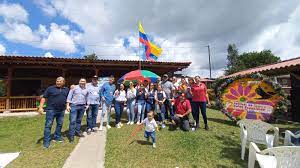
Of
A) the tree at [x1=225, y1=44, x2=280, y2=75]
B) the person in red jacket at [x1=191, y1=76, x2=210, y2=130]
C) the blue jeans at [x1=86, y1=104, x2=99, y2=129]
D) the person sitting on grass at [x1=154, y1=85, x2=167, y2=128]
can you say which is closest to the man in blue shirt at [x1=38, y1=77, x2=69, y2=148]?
the blue jeans at [x1=86, y1=104, x2=99, y2=129]

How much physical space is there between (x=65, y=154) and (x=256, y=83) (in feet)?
21.7

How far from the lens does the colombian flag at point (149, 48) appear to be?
1090 centimetres

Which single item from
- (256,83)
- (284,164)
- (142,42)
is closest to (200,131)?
(256,83)

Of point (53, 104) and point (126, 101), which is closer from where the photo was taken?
point (53, 104)

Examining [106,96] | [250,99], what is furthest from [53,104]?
[250,99]

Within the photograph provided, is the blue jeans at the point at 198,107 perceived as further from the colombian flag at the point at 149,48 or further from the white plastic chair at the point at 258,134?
the colombian flag at the point at 149,48

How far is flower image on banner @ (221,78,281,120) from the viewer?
6742 millimetres

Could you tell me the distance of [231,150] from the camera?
4336 millimetres

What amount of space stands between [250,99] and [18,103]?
43.0 feet

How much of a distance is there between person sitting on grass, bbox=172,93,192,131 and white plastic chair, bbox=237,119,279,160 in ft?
6.66

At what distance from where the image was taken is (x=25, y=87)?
15.5 m

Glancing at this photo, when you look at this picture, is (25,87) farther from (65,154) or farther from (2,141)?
(65,154)

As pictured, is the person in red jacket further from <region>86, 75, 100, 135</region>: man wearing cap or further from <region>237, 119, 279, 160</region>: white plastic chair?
<region>86, 75, 100, 135</region>: man wearing cap

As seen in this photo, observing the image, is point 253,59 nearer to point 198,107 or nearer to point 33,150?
point 198,107
